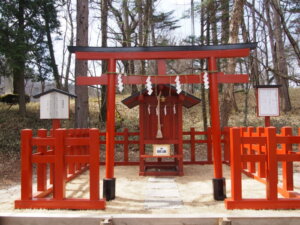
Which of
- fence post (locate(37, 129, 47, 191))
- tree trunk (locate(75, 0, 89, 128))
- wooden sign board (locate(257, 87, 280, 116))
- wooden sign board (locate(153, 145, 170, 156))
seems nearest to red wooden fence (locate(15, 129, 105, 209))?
fence post (locate(37, 129, 47, 191))

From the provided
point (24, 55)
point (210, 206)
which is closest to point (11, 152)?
point (24, 55)

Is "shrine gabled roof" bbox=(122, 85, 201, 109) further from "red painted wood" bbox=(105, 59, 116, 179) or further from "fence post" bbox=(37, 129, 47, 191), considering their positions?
"fence post" bbox=(37, 129, 47, 191)

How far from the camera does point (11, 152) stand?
10742 millimetres

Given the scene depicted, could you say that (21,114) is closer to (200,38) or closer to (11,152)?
(11,152)

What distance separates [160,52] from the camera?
18.0 ft

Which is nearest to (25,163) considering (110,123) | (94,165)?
(94,165)

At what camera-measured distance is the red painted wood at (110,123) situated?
17.3 ft

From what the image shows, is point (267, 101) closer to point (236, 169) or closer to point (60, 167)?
point (236, 169)

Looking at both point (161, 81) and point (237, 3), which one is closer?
point (161, 81)

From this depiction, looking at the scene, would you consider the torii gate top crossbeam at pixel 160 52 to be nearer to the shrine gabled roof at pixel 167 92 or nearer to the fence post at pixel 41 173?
the shrine gabled roof at pixel 167 92

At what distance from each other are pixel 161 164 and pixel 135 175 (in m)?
1.28

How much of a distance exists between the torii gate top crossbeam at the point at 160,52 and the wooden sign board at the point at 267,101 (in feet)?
4.46

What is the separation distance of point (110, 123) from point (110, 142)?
0.37m

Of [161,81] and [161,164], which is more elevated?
[161,81]
